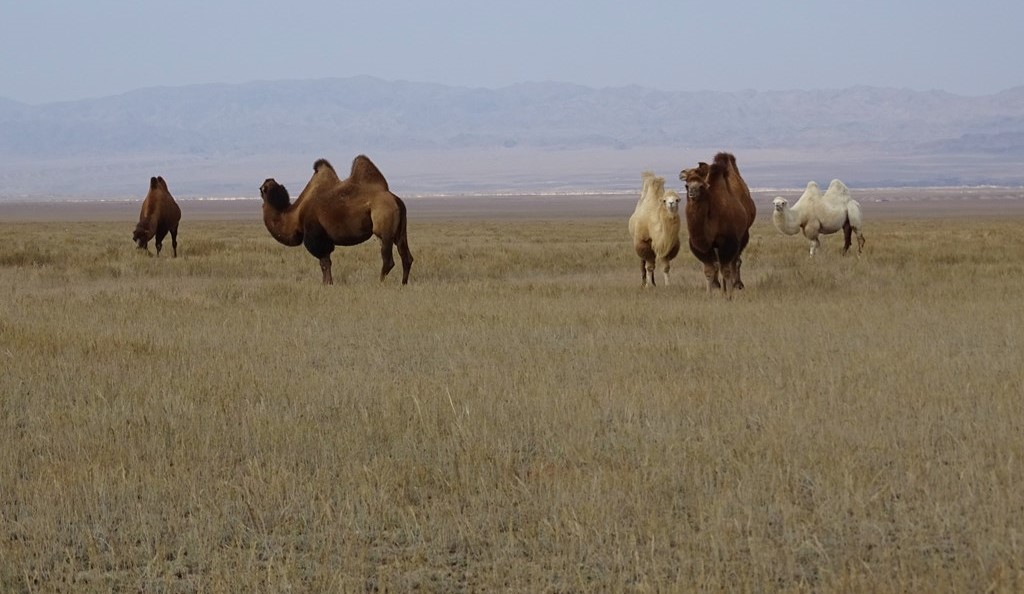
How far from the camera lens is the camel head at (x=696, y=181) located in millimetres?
14555

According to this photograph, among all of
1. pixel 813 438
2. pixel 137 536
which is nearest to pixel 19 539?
pixel 137 536

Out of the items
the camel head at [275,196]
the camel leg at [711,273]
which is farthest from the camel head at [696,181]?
the camel head at [275,196]

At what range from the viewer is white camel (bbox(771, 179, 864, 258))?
75.6 feet

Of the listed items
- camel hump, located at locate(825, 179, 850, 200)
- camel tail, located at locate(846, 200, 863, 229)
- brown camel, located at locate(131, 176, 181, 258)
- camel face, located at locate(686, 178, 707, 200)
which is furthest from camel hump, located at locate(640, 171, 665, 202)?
brown camel, located at locate(131, 176, 181, 258)

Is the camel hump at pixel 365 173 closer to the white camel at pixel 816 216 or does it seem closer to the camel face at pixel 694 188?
the camel face at pixel 694 188

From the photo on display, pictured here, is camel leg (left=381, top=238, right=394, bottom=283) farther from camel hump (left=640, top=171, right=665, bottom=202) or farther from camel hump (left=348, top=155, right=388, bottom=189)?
camel hump (left=640, top=171, right=665, bottom=202)

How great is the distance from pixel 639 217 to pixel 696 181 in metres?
2.35

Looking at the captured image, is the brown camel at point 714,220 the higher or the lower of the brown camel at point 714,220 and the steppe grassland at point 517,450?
the higher

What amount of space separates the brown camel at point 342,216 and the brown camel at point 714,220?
408 cm

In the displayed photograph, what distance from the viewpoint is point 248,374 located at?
888cm

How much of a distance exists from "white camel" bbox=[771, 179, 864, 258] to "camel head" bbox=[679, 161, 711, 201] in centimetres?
816

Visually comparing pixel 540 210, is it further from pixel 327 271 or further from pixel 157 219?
pixel 327 271

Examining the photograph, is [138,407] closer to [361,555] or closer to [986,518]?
[361,555]

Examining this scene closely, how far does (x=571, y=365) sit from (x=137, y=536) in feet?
15.3
